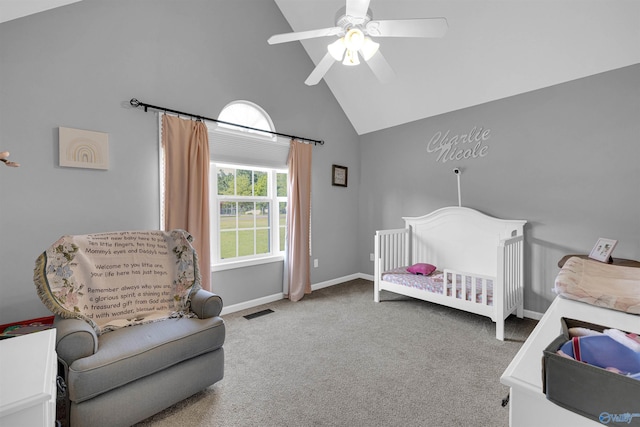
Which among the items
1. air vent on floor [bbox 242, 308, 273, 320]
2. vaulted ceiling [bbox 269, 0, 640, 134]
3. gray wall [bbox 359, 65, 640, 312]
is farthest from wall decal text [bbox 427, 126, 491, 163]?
air vent on floor [bbox 242, 308, 273, 320]

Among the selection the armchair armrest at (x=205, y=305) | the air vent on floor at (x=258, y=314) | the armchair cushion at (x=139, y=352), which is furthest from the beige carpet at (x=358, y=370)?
the armchair armrest at (x=205, y=305)

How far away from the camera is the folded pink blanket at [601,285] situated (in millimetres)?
1192

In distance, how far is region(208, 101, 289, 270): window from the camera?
125 inches

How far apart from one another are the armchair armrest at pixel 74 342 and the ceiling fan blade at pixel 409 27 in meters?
2.38

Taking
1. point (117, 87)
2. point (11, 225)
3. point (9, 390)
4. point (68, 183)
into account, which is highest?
point (117, 87)

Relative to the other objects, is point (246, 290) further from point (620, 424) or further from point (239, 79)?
point (620, 424)

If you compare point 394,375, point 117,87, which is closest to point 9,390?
point 394,375

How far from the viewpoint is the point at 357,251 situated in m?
4.76

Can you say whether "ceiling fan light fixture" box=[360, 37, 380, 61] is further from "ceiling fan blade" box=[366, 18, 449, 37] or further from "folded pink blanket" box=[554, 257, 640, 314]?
"folded pink blanket" box=[554, 257, 640, 314]

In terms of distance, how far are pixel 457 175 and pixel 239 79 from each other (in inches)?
109

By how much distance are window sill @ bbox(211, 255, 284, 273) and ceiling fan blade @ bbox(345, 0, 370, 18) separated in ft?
8.33

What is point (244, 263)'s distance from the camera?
3361 mm

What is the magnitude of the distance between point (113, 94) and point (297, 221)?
7.09 feet

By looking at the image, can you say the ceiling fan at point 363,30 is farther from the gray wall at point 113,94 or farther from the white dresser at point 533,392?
the white dresser at point 533,392
